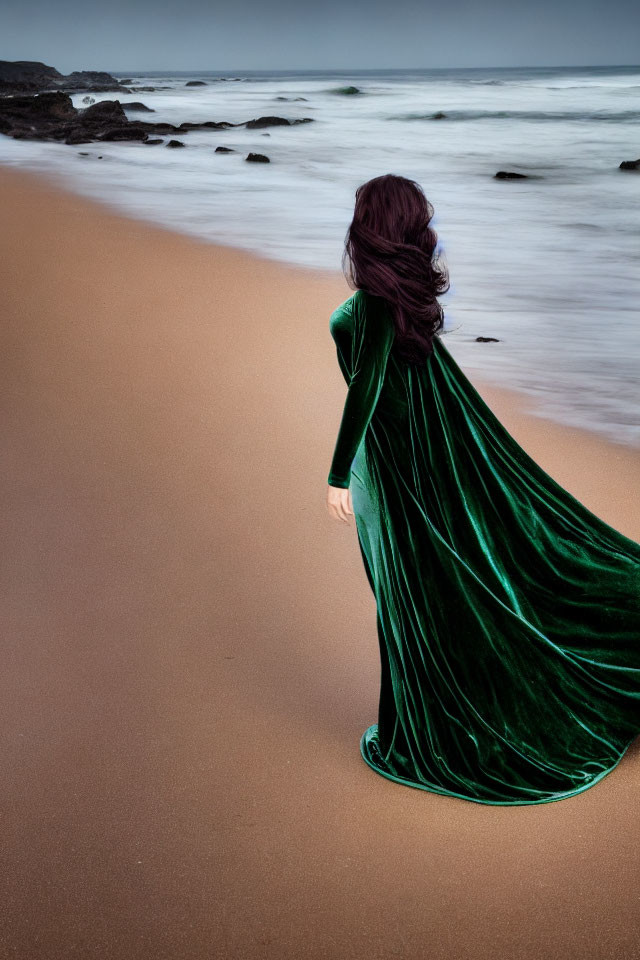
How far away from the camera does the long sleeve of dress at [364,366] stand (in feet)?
4.56

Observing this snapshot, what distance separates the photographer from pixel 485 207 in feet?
28.5

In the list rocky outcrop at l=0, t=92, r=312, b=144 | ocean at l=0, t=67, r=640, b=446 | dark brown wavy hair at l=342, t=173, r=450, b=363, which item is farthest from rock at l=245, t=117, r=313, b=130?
dark brown wavy hair at l=342, t=173, r=450, b=363

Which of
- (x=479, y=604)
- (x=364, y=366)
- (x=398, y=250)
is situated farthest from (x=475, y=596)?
(x=398, y=250)

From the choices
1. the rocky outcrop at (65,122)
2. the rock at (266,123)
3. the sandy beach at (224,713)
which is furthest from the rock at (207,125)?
the sandy beach at (224,713)

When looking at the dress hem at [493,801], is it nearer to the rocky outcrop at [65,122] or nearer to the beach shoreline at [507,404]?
the beach shoreline at [507,404]

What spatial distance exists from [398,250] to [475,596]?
1.94ft

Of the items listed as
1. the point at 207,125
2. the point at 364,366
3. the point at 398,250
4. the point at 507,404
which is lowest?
the point at 507,404

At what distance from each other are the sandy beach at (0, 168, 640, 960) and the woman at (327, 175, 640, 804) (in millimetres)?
92

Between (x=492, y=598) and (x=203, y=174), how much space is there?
9.51 m

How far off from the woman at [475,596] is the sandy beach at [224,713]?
0.09 m

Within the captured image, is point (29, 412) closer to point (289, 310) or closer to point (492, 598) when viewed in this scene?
point (289, 310)

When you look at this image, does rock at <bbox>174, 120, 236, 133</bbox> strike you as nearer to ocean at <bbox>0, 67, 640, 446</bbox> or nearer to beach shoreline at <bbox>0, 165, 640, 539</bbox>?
ocean at <bbox>0, 67, 640, 446</bbox>

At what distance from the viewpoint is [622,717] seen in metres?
1.57

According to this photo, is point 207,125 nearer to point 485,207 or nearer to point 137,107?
point 137,107
